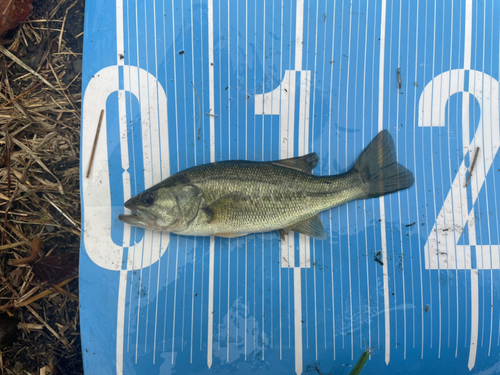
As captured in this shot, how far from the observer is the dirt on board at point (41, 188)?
274cm

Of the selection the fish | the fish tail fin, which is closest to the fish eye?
the fish

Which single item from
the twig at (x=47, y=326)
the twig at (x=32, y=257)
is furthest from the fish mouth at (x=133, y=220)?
the twig at (x=47, y=326)

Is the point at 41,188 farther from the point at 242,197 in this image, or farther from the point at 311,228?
the point at 311,228

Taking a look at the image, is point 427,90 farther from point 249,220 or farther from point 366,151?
point 249,220

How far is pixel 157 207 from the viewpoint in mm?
2482

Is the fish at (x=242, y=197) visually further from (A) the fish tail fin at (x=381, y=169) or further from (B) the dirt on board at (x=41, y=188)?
(B) the dirt on board at (x=41, y=188)

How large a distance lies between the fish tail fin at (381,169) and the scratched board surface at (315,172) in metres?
0.13

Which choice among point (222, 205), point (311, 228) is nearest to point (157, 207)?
point (222, 205)

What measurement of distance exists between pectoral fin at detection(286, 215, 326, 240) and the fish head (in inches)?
39.9

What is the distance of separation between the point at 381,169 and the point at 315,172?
1.88 ft

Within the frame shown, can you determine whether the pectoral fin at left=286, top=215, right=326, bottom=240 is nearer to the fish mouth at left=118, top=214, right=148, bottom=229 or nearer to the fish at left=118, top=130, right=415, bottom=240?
the fish at left=118, top=130, right=415, bottom=240

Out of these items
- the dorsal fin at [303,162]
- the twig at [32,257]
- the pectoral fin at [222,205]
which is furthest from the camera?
the twig at [32,257]

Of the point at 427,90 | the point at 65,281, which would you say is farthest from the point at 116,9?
the point at 427,90

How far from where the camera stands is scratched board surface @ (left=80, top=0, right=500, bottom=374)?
2.73 meters
